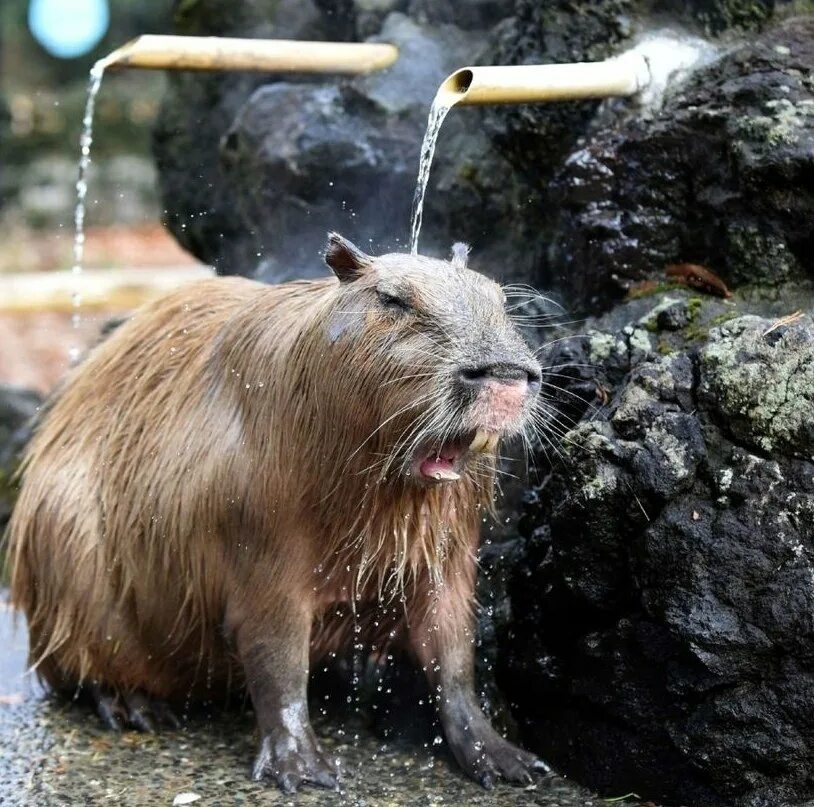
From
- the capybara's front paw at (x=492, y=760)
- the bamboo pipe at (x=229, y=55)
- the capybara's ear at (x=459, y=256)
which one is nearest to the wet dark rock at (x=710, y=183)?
the capybara's ear at (x=459, y=256)

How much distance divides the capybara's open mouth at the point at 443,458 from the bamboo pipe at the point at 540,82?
1.19m

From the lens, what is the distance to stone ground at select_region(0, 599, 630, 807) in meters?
4.25

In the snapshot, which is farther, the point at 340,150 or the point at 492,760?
the point at 340,150

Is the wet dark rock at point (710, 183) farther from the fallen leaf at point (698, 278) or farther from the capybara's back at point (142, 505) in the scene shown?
the capybara's back at point (142, 505)

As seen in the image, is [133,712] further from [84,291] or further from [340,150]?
[84,291]

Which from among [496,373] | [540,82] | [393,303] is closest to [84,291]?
[540,82]

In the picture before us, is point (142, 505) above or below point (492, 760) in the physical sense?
above

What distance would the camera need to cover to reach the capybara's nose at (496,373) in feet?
12.3

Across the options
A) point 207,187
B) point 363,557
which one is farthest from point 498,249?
point 207,187

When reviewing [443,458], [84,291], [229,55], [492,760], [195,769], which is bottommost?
[195,769]

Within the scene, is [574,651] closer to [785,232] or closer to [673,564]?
[673,564]

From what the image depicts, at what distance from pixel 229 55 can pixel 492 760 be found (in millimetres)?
3049

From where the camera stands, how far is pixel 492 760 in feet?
14.4

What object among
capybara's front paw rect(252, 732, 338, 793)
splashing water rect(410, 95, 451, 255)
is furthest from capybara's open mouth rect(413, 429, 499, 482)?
capybara's front paw rect(252, 732, 338, 793)
